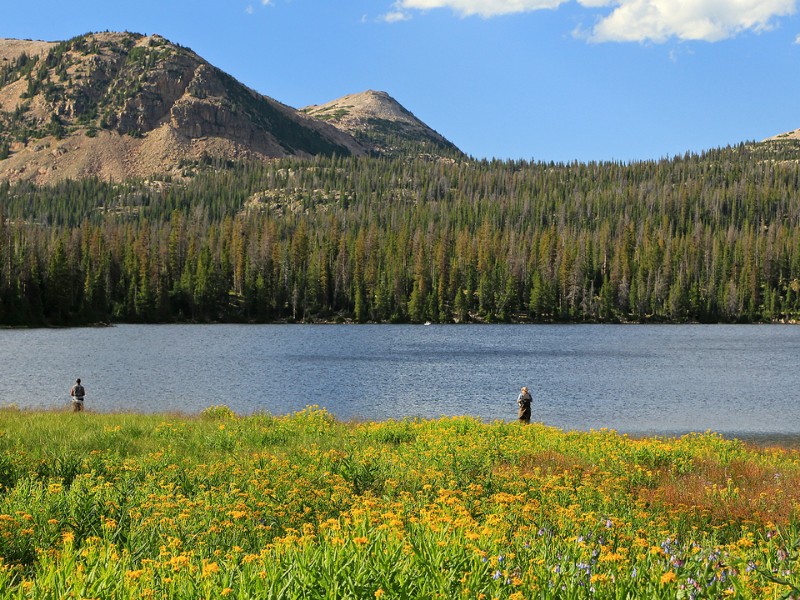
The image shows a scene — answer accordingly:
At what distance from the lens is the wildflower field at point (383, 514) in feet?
22.2

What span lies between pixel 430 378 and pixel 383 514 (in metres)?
51.2

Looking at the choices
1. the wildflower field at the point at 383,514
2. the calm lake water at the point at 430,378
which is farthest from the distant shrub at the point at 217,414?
the calm lake water at the point at 430,378

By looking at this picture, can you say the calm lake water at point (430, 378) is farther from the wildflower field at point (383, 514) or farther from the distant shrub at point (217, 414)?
the wildflower field at point (383, 514)

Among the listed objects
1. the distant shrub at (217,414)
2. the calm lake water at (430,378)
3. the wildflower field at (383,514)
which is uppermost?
the wildflower field at (383,514)

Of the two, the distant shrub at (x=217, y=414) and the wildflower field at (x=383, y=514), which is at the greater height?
the wildflower field at (x=383, y=514)

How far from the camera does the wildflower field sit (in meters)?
A: 6.76

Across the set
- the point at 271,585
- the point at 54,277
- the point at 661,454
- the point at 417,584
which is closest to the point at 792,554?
the point at 417,584

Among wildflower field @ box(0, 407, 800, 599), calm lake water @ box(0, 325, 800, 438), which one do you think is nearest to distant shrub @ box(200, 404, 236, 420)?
wildflower field @ box(0, 407, 800, 599)

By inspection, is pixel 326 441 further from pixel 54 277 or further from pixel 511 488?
pixel 54 277

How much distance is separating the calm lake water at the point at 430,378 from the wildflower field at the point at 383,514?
11788 millimetres

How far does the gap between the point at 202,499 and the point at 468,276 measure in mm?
168171

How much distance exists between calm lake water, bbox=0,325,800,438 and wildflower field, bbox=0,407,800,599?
11.8 m

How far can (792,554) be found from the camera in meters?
7.86

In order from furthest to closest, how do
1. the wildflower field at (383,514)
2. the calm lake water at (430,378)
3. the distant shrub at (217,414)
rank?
the calm lake water at (430,378) → the distant shrub at (217,414) → the wildflower field at (383,514)
